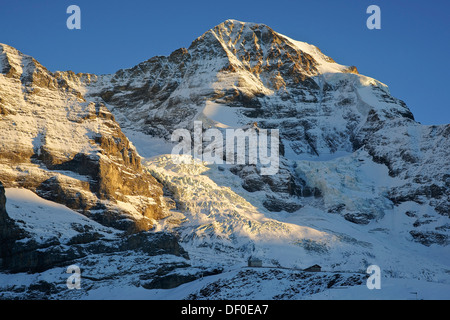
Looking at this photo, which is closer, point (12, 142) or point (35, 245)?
point (35, 245)

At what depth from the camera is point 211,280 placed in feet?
477

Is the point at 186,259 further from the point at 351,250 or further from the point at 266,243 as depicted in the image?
the point at 351,250

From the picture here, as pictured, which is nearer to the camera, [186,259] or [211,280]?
[211,280]
